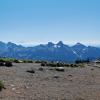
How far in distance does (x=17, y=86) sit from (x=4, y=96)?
195 inches

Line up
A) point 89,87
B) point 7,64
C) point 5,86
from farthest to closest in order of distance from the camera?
point 7,64
point 89,87
point 5,86

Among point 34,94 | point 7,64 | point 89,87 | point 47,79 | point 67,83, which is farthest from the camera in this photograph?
point 7,64

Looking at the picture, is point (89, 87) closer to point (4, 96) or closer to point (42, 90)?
point (42, 90)

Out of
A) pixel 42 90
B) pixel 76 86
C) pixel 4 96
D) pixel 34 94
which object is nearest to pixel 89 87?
pixel 76 86

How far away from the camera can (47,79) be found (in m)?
37.4

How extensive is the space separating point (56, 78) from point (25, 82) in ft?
19.8

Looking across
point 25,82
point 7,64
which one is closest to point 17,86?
point 25,82

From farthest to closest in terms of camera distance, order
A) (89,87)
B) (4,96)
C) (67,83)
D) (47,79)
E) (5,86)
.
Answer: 1. (47,79)
2. (67,83)
3. (89,87)
4. (5,86)
5. (4,96)

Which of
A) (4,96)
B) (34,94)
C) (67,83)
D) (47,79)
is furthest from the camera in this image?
(47,79)

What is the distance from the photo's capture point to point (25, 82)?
111ft

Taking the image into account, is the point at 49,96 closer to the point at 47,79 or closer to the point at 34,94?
the point at 34,94

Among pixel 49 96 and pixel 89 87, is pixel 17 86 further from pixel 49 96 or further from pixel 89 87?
pixel 89 87

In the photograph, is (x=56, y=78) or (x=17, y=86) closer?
(x=17, y=86)

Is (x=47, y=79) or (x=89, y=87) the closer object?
(x=89, y=87)
